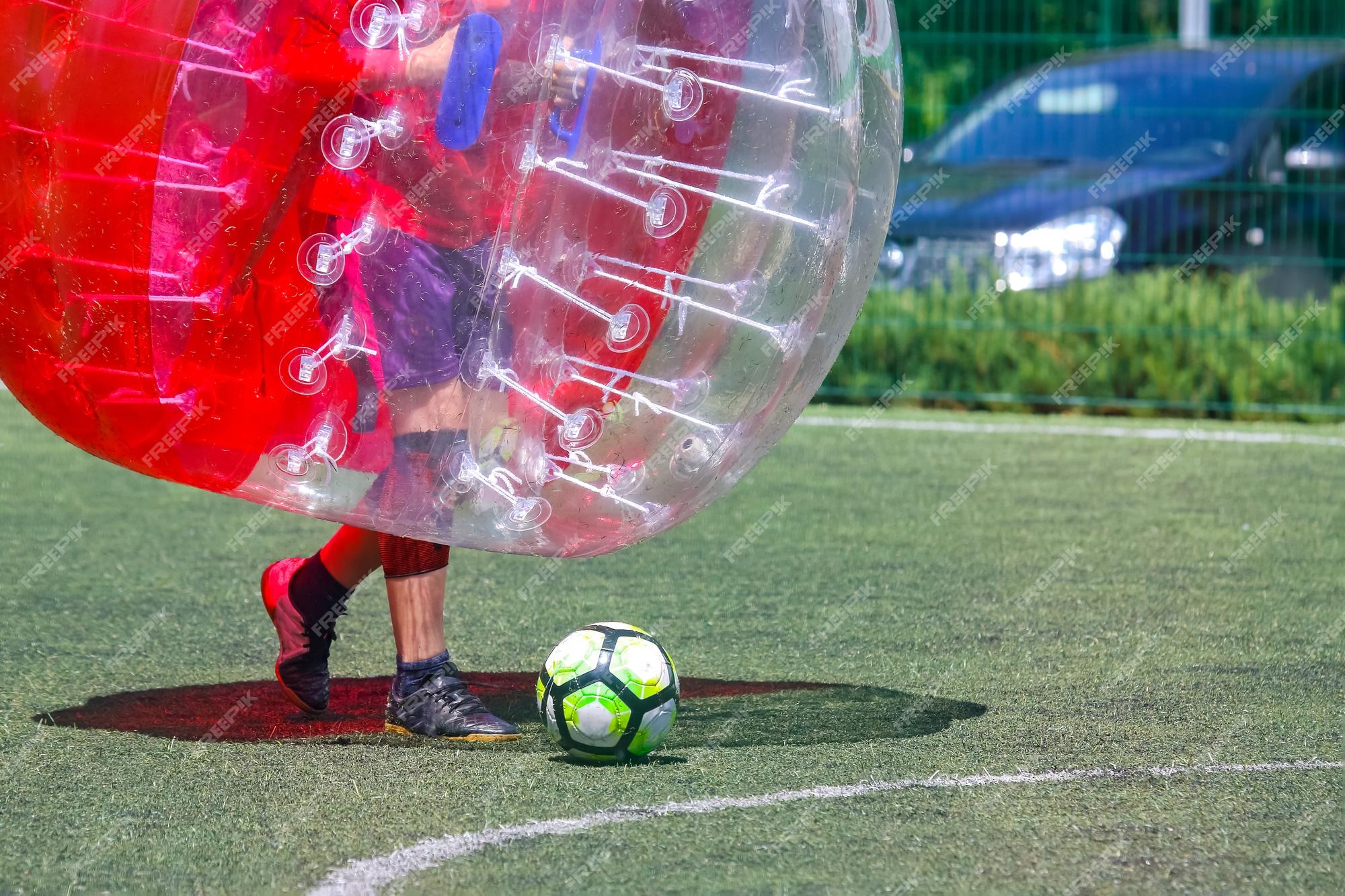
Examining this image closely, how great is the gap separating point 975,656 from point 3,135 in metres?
2.85

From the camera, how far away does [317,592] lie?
4.73 meters

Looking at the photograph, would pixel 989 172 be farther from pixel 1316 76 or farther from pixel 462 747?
pixel 462 747

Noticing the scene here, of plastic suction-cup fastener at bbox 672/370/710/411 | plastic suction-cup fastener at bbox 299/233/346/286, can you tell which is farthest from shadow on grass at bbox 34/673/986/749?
plastic suction-cup fastener at bbox 299/233/346/286

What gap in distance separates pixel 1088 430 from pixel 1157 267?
1.33 m

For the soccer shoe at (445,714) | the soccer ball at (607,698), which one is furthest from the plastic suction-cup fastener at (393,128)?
the soccer shoe at (445,714)

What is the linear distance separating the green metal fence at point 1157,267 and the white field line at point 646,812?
7.08 meters

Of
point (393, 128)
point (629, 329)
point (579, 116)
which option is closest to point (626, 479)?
point (629, 329)

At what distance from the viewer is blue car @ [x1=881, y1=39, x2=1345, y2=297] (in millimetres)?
10758

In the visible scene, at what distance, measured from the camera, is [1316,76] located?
10.9m

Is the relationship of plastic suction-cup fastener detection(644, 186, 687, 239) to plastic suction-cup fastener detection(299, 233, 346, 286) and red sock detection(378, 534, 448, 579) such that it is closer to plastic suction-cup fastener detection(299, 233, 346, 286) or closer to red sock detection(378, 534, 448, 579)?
plastic suction-cup fastener detection(299, 233, 346, 286)

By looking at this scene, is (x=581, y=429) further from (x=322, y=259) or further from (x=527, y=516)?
(x=322, y=259)

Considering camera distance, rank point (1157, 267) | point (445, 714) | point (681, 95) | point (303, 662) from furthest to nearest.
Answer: point (1157, 267) → point (303, 662) → point (445, 714) → point (681, 95)

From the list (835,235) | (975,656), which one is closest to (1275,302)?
(975,656)

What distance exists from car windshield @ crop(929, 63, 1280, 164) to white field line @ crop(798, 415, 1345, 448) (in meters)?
1.73
